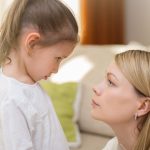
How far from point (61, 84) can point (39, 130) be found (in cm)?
116

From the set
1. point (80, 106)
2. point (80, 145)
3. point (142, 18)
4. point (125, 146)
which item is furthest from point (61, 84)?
point (142, 18)

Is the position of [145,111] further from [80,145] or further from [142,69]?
[80,145]

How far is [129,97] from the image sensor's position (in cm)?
137

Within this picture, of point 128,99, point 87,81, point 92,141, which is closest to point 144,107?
point 128,99

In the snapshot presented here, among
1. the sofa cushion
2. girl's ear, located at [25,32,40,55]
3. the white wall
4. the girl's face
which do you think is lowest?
the sofa cushion

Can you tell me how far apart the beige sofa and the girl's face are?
39.1 inches

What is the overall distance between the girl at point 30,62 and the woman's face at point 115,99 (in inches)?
6.7

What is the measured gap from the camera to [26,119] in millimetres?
1285

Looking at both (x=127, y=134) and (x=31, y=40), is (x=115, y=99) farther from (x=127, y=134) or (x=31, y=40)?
(x=31, y=40)

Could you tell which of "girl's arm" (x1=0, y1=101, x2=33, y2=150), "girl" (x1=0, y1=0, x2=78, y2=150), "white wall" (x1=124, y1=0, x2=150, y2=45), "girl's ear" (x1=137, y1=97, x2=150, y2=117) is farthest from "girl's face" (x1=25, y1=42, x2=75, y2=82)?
"white wall" (x1=124, y1=0, x2=150, y2=45)

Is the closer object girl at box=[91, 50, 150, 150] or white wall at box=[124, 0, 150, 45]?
girl at box=[91, 50, 150, 150]

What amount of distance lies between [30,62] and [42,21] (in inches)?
5.8

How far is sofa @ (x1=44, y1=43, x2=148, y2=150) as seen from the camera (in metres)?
2.36

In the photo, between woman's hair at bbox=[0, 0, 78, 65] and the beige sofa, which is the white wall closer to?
the beige sofa
